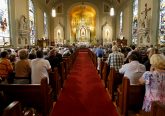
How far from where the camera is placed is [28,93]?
3227 mm

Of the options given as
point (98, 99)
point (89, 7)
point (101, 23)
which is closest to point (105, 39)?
point (101, 23)

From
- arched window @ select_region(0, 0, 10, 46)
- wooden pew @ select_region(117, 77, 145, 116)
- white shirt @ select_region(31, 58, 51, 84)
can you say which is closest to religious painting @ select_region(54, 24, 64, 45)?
arched window @ select_region(0, 0, 10, 46)

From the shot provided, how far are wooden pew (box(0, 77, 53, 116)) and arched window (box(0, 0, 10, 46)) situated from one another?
7756 mm

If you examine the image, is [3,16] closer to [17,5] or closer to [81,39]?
[17,5]

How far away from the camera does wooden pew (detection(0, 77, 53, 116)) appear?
316cm

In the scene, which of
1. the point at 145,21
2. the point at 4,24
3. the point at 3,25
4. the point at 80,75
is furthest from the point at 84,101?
the point at 145,21

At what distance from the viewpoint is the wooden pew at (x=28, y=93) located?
3.16 metres

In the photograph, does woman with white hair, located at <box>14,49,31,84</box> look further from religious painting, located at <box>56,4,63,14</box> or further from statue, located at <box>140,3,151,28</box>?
religious painting, located at <box>56,4,63,14</box>

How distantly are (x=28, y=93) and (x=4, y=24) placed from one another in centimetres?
855

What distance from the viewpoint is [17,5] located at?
12.3 meters

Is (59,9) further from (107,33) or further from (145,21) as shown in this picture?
(145,21)

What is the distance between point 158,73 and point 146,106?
1.72ft

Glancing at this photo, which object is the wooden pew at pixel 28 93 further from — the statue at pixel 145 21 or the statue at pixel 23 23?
the statue at pixel 145 21

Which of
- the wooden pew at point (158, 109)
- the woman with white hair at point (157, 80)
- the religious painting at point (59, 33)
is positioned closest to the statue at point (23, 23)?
the woman with white hair at point (157, 80)
